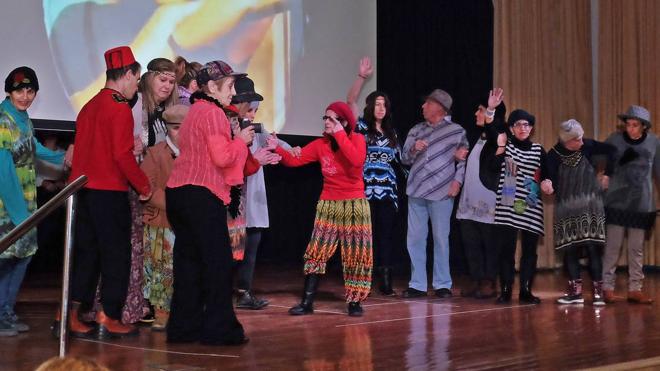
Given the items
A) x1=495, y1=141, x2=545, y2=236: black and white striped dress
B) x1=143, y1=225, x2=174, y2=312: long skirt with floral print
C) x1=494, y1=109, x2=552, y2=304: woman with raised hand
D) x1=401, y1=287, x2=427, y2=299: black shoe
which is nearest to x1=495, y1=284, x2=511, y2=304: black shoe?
x1=494, y1=109, x2=552, y2=304: woman with raised hand

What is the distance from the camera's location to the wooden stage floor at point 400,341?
4383 millimetres

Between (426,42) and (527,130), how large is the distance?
2.59m

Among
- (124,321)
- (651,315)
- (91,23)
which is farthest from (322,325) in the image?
(91,23)

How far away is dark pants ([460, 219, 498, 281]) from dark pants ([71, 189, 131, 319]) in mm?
2793

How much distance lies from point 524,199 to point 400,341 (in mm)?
1946

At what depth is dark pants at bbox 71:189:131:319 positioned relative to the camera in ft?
15.9

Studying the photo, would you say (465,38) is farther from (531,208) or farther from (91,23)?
(91,23)

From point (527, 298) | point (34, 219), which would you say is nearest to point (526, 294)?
point (527, 298)

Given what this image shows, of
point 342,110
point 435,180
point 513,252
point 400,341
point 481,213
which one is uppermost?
point 342,110

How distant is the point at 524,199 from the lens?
6.60 meters

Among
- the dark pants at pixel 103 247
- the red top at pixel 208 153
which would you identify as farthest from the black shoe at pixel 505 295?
the dark pants at pixel 103 247

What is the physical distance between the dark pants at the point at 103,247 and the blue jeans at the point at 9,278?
394 mm

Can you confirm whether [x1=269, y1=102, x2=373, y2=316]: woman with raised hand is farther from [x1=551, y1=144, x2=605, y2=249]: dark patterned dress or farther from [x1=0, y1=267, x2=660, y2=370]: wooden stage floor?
[x1=551, y1=144, x2=605, y2=249]: dark patterned dress

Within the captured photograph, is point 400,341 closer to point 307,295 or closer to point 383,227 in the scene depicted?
point 307,295
